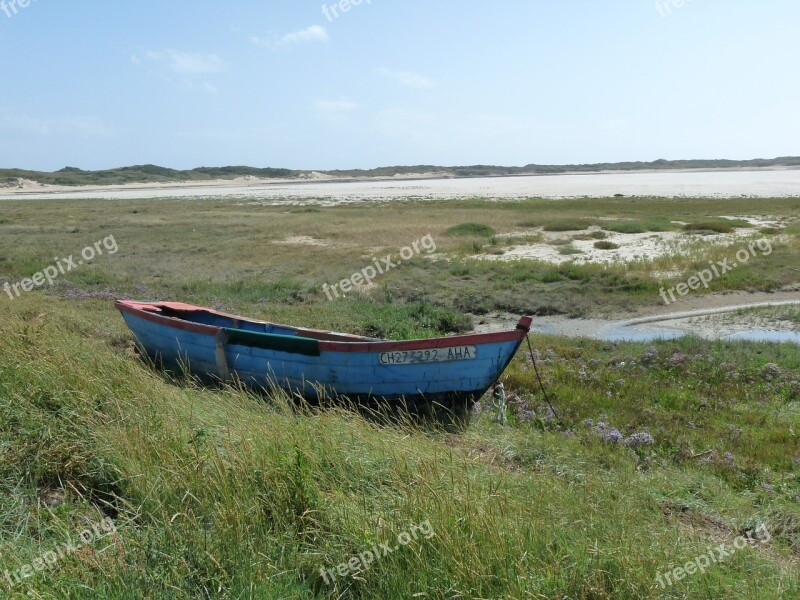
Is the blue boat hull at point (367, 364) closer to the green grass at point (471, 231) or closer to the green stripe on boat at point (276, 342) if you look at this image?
the green stripe on boat at point (276, 342)

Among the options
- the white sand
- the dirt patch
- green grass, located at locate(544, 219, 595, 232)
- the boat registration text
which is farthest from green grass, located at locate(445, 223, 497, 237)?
the white sand

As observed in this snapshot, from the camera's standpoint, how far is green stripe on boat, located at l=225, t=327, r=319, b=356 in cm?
889

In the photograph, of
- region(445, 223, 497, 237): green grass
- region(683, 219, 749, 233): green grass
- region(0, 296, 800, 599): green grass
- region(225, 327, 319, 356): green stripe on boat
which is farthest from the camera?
region(445, 223, 497, 237): green grass

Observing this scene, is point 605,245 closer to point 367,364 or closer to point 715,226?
point 715,226

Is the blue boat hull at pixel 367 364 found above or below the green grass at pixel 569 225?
below

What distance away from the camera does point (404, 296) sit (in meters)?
18.2

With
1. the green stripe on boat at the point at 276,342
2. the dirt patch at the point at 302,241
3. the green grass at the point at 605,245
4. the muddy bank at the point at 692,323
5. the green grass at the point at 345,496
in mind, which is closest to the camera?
the green grass at the point at 345,496

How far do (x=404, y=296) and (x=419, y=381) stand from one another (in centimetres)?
964

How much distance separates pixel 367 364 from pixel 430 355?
81 centimetres

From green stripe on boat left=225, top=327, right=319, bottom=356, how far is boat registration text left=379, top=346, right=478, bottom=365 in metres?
0.98

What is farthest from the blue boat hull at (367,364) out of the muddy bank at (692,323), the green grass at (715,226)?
the green grass at (715,226)

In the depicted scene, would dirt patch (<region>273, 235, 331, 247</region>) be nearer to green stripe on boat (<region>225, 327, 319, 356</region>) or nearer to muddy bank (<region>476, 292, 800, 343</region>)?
muddy bank (<region>476, 292, 800, 343</region>)

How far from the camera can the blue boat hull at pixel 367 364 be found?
8500 millimetres

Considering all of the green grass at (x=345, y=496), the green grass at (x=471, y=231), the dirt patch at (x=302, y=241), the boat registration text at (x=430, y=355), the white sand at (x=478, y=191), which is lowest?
the green grass at (x=345, y=496)
